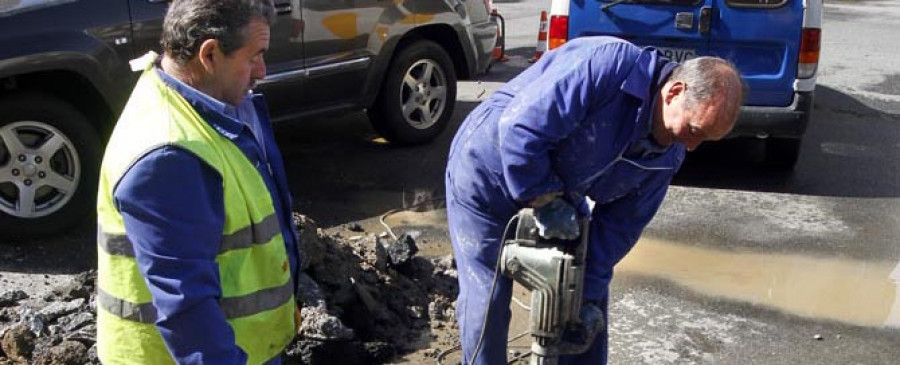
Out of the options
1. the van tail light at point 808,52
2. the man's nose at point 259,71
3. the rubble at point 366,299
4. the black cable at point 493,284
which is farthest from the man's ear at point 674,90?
the van tail light at point 808,52

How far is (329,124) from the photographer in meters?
8.54

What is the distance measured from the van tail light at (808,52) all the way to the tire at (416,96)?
259cm

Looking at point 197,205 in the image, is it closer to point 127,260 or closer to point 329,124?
point 127,260

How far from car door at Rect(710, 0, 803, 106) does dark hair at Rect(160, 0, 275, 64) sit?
537 cm

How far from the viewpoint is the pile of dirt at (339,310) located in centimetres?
417

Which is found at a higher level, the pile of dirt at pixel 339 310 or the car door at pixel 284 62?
the car door at pixel 284 62

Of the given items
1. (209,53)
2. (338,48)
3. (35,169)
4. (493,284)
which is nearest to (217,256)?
(209,53)

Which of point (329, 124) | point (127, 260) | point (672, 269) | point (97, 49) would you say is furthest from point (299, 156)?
point (127, 260)

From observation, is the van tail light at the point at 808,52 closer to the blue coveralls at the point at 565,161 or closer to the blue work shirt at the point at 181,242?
the blue coveralls at the point at 565,161

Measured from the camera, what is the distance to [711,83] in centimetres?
290

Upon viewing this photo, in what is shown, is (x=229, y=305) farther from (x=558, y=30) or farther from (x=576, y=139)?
(x=558, y=30)

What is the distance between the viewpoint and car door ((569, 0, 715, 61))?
699 cm

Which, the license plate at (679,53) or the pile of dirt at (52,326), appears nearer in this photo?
the pile of dirt at (52,326)

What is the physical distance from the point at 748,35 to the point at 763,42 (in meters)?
0.12
